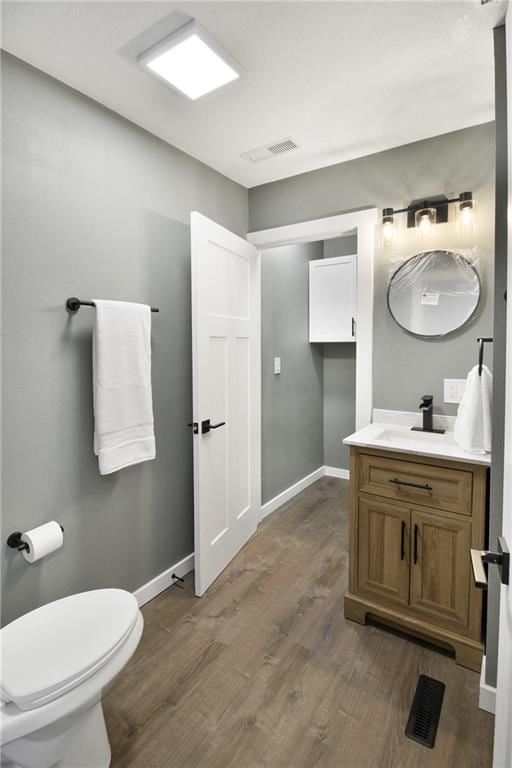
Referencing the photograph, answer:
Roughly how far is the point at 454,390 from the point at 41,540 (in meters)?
2.07

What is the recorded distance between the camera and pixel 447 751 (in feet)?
4.40

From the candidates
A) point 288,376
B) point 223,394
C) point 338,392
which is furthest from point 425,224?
point 338,392

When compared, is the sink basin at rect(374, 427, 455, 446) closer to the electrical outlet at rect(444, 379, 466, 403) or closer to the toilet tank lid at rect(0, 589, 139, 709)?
the electrical outlet at rect(444, 379, 466, 403)

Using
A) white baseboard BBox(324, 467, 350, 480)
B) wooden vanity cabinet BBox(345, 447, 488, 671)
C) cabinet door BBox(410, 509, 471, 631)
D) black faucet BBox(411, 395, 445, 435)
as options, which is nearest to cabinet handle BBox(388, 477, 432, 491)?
wooden vanity cabinet BBox(345, 447, 488, 671)

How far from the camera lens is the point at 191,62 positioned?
1.51 meters

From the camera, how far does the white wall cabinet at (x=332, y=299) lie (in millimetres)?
3586

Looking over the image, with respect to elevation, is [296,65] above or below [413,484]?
above

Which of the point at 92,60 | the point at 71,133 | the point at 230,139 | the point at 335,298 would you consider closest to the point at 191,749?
the point at 71,133

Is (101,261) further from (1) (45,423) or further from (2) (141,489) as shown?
(2) (141,489)

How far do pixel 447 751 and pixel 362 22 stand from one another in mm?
2525

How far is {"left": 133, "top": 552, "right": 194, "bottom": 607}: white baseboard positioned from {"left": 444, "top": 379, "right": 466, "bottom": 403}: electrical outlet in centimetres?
179

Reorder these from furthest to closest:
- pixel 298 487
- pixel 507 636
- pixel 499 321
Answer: pixel 298 487 < pixel 499 321 < pixel 507 636

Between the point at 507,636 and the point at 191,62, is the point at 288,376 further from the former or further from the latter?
the point at 507,636

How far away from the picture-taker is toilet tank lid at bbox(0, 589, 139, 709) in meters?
1.07
